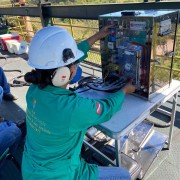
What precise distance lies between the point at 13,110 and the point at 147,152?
2108 mm

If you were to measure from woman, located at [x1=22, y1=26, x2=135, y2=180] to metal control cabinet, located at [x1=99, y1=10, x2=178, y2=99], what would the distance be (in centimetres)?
35

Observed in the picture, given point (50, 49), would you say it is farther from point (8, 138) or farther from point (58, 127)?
point (8, 138)

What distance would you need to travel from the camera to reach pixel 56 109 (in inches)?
45.1

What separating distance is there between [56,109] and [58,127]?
0.10 m

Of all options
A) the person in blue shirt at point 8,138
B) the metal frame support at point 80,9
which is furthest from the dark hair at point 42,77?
the metal frame support at point 80,9

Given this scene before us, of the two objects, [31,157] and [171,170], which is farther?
[171,170]

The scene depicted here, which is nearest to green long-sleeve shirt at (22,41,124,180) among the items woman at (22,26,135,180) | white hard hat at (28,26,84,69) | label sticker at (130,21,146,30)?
woman at (22,26,135,180)

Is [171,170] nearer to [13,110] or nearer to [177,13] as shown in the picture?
[177,13]

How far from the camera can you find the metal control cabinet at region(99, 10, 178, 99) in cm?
139

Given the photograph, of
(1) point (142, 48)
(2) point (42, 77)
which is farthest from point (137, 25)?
(2) point (42, 77)

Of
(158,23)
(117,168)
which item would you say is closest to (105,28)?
(158,23)

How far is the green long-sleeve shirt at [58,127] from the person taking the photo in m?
1.16

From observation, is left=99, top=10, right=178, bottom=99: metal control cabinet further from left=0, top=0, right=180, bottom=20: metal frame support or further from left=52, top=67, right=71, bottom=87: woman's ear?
left=0, top=0, right=180, bottom=20: metal frame support

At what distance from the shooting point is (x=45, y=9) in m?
4.07
